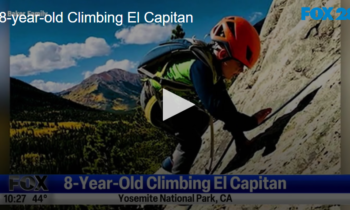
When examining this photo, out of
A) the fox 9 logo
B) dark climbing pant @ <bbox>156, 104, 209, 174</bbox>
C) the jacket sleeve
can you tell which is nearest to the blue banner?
the fox 9 logo

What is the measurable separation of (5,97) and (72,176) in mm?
744

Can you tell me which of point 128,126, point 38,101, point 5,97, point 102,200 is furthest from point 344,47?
point 5,97

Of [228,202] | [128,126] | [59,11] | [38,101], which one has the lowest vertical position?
[228,202]

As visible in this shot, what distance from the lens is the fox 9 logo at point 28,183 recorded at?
298 centimetres

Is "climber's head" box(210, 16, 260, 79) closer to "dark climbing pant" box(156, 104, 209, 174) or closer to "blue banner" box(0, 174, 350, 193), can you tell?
"dark climbing pant" box(156, 104, 209, 174)

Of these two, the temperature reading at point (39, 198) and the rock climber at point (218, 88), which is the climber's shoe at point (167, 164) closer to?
the rock climber at point (218, 88)

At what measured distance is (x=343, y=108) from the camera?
2.93 metres

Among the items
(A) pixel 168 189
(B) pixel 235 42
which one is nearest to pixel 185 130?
(A) pixel 168 189

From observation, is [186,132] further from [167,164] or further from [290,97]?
[290,97]

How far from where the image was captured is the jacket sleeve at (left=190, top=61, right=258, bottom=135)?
295cm

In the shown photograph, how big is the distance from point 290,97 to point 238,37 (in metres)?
0.57

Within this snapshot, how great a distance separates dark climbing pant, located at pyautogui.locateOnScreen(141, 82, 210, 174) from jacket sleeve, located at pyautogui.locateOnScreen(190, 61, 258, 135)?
0.09 m

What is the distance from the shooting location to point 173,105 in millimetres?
2953

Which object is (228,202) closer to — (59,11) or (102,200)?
(102,200)
